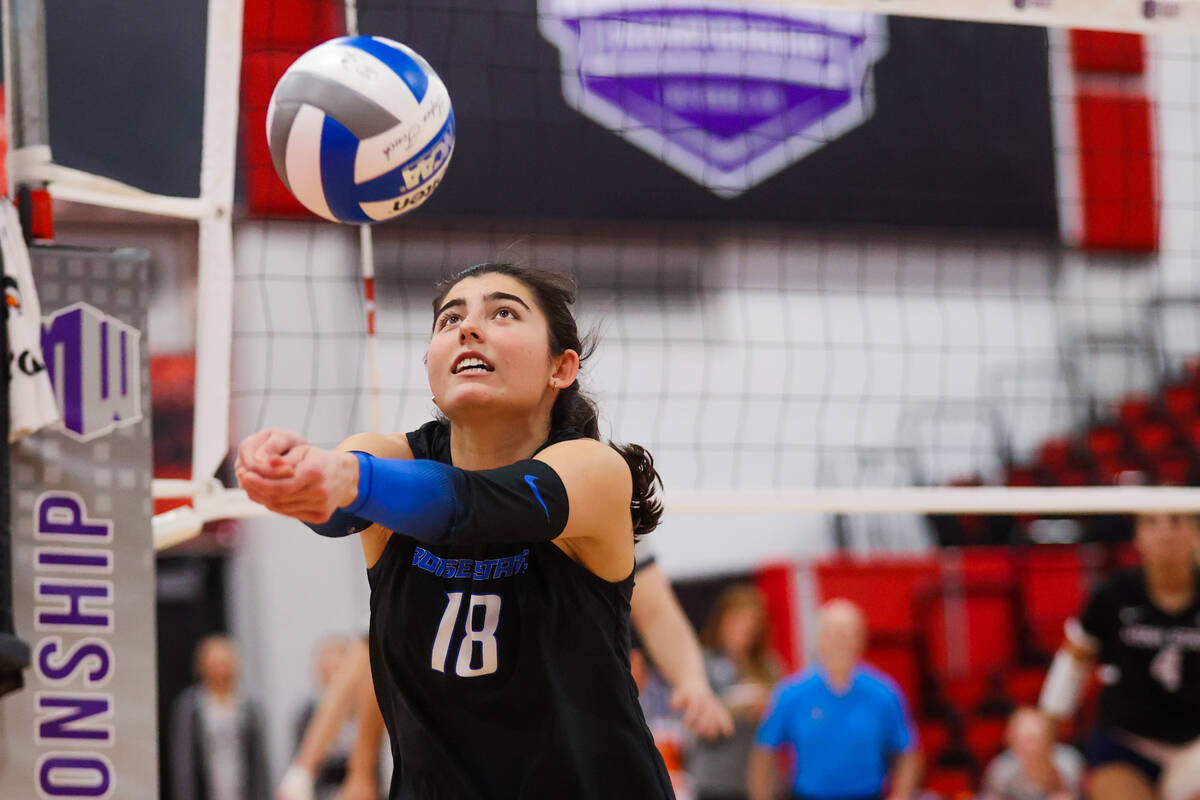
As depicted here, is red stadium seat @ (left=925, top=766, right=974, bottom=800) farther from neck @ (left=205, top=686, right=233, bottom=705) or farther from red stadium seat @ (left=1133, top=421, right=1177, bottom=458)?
neck @ (left=205, top=686, right=233, bottom=705)

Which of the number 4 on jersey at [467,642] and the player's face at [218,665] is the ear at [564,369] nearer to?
the number 4 on jersey at [467,642]

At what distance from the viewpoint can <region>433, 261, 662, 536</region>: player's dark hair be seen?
2.51 metres

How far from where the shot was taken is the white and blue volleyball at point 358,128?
290 cm

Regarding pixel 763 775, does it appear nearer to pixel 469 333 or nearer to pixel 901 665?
pixel 901 665

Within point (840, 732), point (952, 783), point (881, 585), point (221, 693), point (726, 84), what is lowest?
point (952, 783)

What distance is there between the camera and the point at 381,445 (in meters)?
2.45

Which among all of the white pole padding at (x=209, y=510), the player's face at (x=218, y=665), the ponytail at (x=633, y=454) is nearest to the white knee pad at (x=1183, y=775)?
the ponytail at (x=633, y=454)

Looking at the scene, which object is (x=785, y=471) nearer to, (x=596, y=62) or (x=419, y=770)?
(x=596, y=62)

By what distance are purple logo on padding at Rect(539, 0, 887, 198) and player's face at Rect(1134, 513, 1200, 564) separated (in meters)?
6.26

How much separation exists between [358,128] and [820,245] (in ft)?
31.5

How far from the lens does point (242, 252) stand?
10.6m

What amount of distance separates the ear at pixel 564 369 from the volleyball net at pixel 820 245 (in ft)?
24.3

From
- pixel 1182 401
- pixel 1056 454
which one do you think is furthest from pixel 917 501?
pixel 1182 401

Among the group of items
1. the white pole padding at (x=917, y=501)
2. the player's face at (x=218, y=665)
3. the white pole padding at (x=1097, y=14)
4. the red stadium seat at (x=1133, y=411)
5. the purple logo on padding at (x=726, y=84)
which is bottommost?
the player's face at (x=218, y=665)
